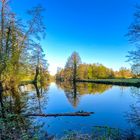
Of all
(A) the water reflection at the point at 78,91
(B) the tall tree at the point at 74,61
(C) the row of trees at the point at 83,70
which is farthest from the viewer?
(C) the row of trees at the point at 83,70

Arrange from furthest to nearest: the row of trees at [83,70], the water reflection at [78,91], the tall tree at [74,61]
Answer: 1. the row of trees at [83,70]
2. the tall tree at [74,61]
3. the water reflection at [78,91]

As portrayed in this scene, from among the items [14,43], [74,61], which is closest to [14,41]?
[14,43]

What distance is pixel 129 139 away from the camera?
7.00 m

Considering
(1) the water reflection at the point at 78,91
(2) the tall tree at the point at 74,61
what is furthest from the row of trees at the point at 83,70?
(1) the water reflection at the point at 78,91

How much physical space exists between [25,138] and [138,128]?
4.43 m

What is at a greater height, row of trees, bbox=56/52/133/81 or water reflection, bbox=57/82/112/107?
row of trees, bbox=56/52/133/81

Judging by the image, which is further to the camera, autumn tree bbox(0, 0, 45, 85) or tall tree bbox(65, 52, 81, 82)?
tall tree bbox(65, 52, 81, 82)

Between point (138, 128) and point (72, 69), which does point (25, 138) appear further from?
point (72, 69)

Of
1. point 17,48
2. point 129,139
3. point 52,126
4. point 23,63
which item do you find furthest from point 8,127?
point 23,63

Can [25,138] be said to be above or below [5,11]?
below

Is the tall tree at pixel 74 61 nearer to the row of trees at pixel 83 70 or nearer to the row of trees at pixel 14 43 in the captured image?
the row of trees at pixel 83 70

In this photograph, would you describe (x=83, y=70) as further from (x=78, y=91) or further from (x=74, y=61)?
(x=78, y=91)

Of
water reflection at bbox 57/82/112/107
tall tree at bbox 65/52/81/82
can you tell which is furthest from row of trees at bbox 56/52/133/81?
water reflection at bbox 57/82/112/107

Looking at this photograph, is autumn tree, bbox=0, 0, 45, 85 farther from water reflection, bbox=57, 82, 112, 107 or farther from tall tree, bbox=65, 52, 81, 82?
tall tree, bbox=65, 52, 81, 82
